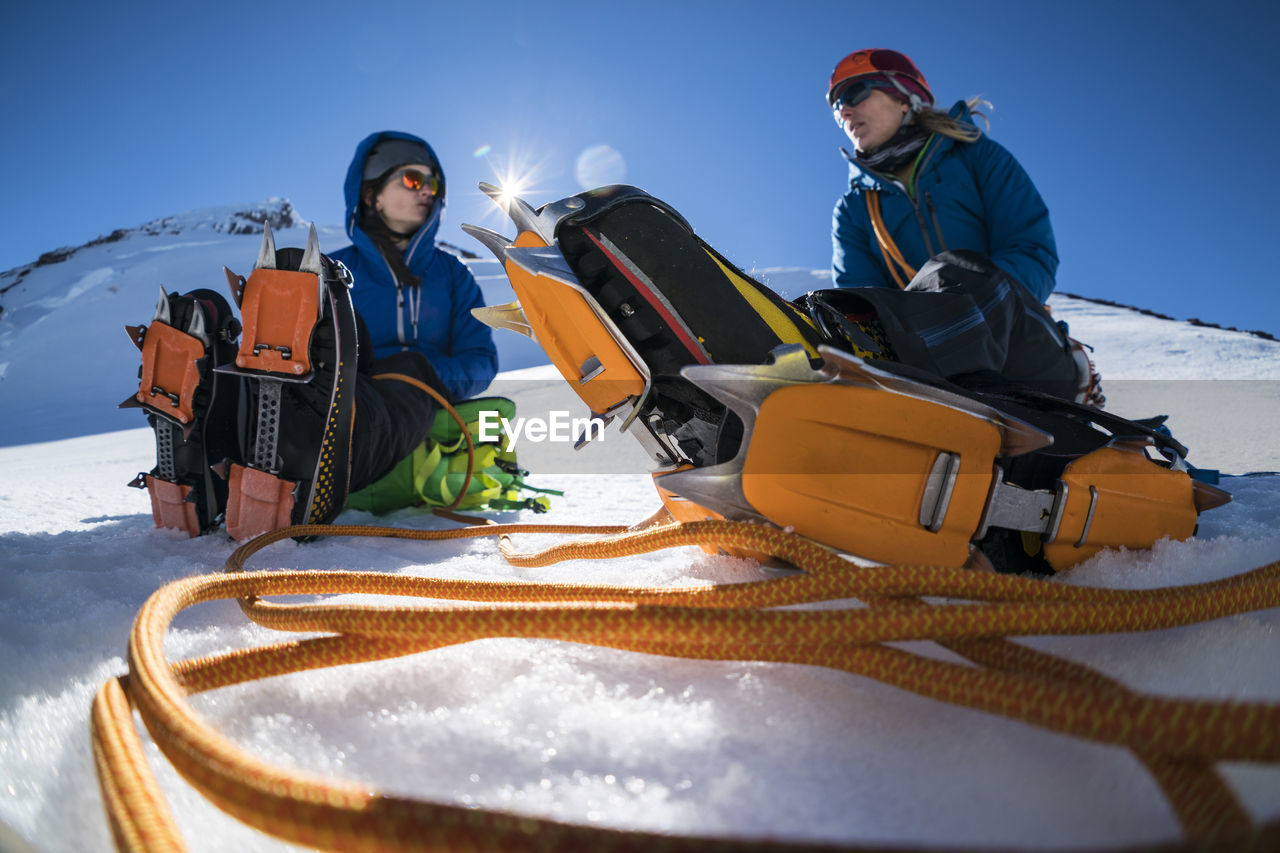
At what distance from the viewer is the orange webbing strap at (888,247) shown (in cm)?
140

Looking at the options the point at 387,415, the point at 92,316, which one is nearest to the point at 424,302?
the point at 387,415

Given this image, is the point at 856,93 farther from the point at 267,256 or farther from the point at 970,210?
the point at 267,256

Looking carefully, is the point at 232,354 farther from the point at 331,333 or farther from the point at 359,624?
the point at 359,624

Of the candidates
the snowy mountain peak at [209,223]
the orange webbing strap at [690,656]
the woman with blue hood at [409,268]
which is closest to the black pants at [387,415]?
the woman with blue hood at [409,268]

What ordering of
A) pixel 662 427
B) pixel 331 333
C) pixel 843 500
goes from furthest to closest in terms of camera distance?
pixel 331 333
pixel 662 427
pixel 843 500

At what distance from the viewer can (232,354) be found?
92cm

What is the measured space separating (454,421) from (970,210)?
125 cm

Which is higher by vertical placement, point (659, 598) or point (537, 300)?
point (537, 300)

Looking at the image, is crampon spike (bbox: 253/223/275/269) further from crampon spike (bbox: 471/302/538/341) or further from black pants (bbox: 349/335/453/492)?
crampon spike (bbox: 471/302/538/341)

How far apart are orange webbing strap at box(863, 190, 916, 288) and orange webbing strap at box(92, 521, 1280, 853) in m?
1.06

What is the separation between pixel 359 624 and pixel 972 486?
1.62ft

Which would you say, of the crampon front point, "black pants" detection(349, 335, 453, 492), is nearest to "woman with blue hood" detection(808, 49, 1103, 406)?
the crampon front point

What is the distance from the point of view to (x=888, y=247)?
1419 mm

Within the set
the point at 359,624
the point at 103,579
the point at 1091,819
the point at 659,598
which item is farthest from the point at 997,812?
the point at 103,579
